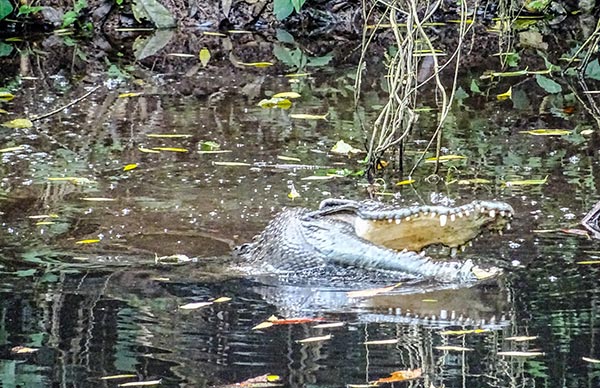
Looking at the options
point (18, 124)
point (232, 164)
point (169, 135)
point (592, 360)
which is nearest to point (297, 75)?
point (169, 135)

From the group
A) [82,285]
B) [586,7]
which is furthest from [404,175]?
[586,7]

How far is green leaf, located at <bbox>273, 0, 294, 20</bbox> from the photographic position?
587 inches

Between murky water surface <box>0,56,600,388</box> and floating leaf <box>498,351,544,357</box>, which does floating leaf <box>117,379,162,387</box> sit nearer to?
murky water surface <box>0,56,600,388</box>

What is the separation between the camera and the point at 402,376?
377 cm

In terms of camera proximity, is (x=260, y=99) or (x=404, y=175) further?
(x=260, y=99)

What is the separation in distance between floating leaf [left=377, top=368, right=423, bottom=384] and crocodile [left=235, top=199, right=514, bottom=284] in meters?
1.24

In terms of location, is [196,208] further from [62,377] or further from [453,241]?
[62,377]

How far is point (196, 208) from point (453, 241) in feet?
6.04

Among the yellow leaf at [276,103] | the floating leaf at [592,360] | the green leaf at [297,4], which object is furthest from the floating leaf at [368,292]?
the green leaf at [297,4]

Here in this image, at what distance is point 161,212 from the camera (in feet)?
21.0

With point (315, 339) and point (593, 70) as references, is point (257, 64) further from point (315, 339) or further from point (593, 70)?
point (315, 339)

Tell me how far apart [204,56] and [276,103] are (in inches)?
141

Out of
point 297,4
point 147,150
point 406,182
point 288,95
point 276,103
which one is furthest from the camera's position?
point 297,4

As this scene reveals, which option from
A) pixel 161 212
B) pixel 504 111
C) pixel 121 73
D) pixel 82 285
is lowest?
pixel 82 285
